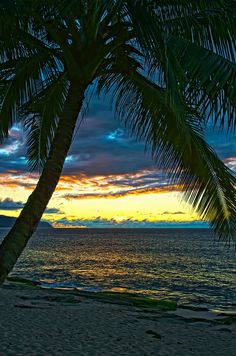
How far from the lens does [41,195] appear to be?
658 centimetres

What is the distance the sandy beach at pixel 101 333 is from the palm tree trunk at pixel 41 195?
54.9 inches

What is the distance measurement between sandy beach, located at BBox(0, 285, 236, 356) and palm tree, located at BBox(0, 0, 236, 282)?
5.27 ft

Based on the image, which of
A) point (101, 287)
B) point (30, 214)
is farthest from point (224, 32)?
point (101, 287)

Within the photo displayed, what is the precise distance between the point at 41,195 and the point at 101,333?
3.35 m

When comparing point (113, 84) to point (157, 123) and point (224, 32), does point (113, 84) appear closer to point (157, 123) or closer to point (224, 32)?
point (157, 123)

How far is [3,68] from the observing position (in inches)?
333

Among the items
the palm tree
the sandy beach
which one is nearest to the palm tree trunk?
the palm tree

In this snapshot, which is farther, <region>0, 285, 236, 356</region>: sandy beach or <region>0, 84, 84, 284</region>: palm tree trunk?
<region>0, 285, 236, 356</region>: sandy beach

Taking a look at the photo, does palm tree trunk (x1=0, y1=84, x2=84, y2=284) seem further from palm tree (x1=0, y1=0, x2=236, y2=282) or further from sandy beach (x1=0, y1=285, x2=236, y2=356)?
sandy beach (x1=0, y1=285, x2=236, y2=356)

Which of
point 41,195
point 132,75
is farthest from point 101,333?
point 132,75

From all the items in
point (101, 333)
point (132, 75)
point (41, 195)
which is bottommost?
point (101, 333)

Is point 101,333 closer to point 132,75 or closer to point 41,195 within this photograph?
point 41,195

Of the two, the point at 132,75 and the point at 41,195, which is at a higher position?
the point at 132,75

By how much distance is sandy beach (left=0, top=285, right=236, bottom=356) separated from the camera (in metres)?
6.89
